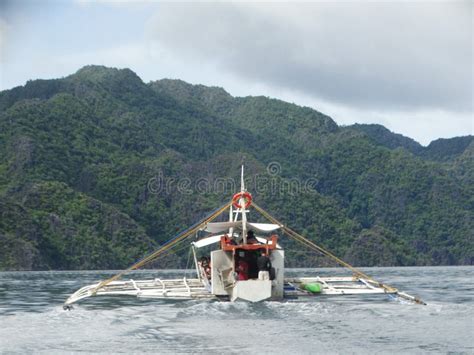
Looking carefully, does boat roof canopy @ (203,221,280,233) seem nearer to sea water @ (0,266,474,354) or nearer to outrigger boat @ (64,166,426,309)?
outrigger boat @ (64,166,426,309)

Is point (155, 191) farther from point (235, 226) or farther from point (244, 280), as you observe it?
point (244, 280)

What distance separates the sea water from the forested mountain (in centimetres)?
7290

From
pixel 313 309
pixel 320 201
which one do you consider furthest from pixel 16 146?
pixel 313 309

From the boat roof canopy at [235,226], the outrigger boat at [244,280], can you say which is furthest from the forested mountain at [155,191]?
the boat roof canopy at [235,226]

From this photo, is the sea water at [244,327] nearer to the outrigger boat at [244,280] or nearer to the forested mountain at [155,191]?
the outrigger boat at [244,280]

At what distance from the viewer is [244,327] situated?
1054 inches

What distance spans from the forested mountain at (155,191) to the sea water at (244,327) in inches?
2870

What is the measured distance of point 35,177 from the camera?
127125 mm

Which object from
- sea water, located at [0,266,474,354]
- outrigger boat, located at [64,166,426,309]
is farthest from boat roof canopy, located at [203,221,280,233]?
sea water, located at [0,266,474,354]

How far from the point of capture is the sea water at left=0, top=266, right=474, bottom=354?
76.5ft

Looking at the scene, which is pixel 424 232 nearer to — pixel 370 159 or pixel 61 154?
pixel 370 159

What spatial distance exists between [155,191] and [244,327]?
117484mm

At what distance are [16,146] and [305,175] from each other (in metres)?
74.7

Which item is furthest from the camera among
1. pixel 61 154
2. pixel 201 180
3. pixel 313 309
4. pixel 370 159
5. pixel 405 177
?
pixel 370 159
